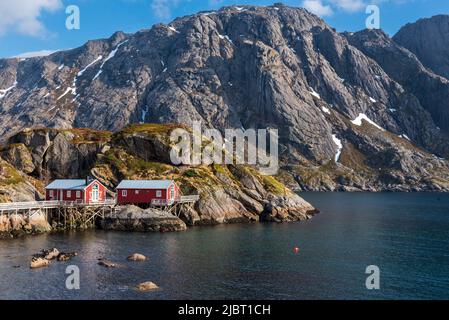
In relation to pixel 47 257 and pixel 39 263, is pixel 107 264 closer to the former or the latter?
pixel 39 263

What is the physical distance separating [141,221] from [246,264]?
37.2 meters

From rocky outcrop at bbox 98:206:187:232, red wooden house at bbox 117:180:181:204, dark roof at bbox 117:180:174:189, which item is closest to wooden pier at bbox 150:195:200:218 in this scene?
red wooden house at bbox 117:180:181:204

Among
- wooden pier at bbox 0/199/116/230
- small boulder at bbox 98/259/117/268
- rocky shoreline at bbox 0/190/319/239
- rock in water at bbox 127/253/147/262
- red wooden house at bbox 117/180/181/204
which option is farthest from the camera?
red wooden house at bbox 117/180/181/204

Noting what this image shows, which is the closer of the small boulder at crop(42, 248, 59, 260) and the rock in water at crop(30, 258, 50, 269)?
the rock in water at crop(30, 258, 50, 269)

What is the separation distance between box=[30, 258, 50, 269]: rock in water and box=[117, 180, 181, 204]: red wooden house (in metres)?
44.3

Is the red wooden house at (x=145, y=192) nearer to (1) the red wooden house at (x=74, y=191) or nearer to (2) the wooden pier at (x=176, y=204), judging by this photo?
(2) the wooden pier at (x=176, y=204)

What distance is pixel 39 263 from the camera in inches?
2340

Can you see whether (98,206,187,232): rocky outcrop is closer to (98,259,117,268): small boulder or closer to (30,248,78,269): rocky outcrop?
(30,248,78,269): rocky outcrop

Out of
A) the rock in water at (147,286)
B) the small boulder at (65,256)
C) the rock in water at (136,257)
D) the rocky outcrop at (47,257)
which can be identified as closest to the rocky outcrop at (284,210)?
the rock in water at (136,257)

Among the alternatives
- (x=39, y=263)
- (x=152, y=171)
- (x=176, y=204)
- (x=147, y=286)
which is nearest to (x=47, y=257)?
(x=39, y=263)

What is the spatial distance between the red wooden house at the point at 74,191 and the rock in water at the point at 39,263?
127ft

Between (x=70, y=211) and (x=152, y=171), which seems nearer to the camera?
(x=70, y=211)

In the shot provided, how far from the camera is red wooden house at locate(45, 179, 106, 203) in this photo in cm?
9906
